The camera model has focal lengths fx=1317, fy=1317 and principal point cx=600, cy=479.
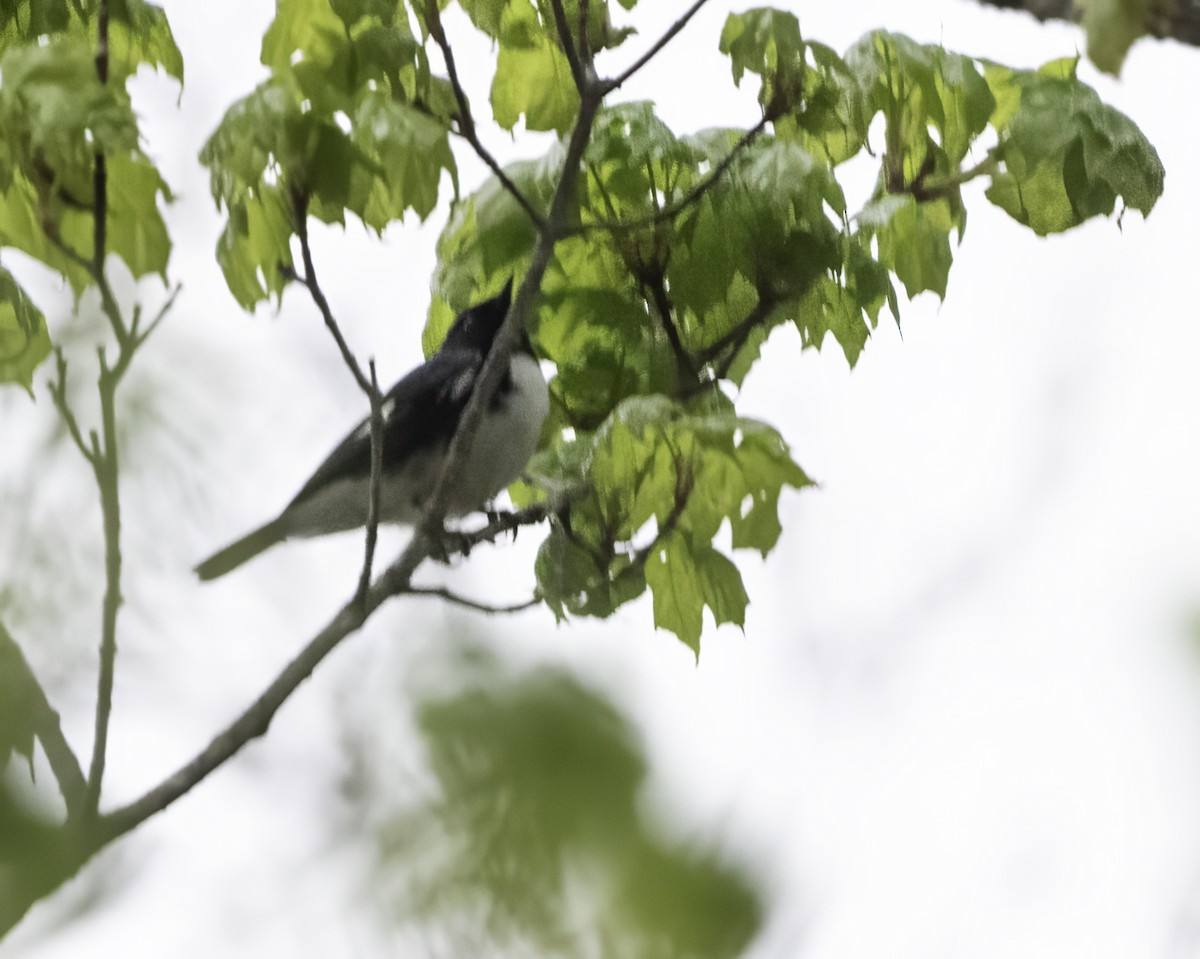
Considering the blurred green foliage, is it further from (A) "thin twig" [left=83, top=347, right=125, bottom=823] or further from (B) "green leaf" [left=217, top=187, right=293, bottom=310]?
(B) "green leaf" [left=217, top=187, right=293, bottom=310]

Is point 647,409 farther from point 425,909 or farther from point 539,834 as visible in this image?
point 425,909

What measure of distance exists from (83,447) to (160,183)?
392 millimetres

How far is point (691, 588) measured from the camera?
76.9 inches

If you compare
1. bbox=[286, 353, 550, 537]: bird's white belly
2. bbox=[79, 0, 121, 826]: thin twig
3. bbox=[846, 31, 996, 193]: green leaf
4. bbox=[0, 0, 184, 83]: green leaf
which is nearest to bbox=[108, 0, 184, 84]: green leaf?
bbox=[0, 0, 184, 83]: green leaf

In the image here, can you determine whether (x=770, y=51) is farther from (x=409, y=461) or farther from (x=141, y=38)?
(x=409, y=461)

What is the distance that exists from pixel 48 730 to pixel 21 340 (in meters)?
0.72

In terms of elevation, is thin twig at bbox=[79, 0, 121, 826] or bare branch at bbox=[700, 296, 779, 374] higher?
bare branch at bbox=[700, 296, 779, 374]

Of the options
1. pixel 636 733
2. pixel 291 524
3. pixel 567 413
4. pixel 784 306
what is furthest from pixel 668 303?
pixel 291 524

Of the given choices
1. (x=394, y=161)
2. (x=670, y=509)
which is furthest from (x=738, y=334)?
(x=394, y=161)

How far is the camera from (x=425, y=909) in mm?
1536

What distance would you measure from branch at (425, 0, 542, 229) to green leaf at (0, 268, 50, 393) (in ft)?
2.56

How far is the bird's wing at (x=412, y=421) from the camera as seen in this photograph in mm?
3383

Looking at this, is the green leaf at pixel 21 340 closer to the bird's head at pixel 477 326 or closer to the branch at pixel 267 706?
the branch at pixel 267 706

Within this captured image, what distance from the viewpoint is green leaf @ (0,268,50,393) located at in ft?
6.86
